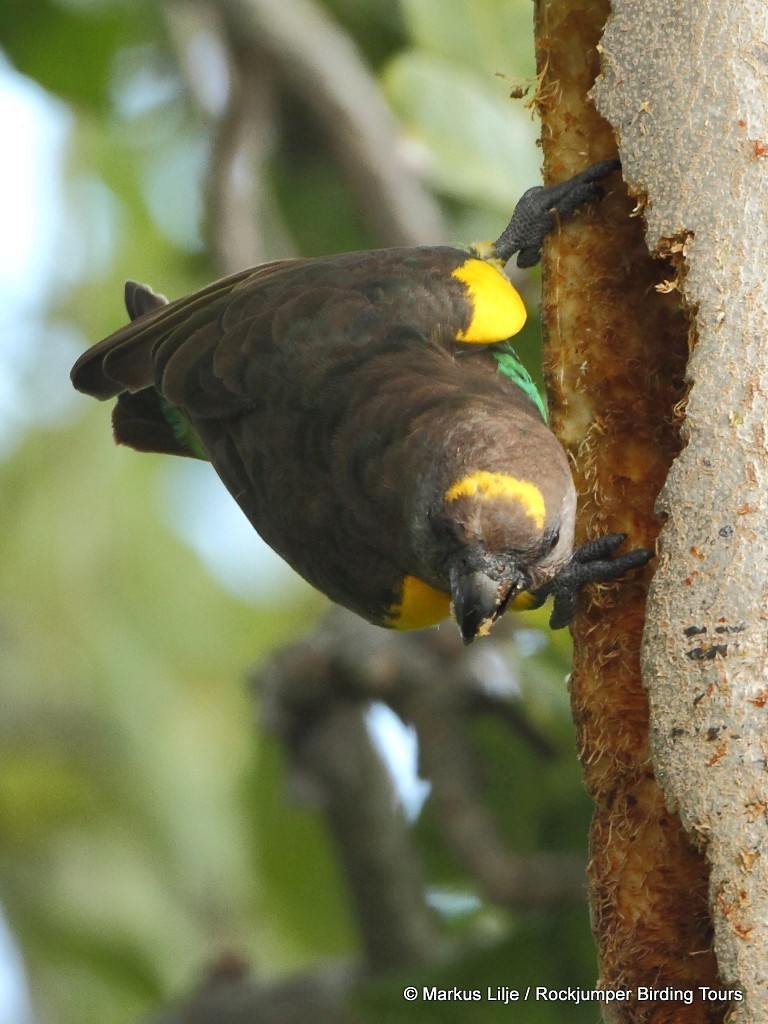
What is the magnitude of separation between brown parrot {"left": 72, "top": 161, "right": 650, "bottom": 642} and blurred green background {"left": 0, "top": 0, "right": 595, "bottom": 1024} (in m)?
1.37

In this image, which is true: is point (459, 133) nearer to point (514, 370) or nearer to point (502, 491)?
point (514, 370)

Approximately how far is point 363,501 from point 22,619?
4351 mm

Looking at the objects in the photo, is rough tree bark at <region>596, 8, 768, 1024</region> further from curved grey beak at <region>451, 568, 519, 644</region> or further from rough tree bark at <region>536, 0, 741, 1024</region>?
curved grey beak at <region>451, 568, 519, 644</region>

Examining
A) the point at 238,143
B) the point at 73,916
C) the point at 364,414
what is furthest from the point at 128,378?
the point at 73,916

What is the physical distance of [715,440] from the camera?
2582 millimetres

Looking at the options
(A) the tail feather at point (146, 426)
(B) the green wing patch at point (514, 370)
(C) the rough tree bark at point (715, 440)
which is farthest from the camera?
(A) the tail feather at point (146, 426)

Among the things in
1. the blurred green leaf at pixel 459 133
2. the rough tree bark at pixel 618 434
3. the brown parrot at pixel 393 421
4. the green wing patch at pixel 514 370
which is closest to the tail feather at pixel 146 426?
A: the brown parrot at pixel 393 421

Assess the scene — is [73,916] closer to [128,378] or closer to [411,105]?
[128,378]

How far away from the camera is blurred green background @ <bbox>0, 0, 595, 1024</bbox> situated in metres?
5.67

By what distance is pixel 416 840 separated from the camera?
208 inches

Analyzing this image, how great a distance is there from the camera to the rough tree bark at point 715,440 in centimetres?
238

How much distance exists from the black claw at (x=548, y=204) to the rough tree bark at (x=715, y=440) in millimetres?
300

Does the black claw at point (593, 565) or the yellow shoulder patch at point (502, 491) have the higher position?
the yellow shoulder patch at point (502, 491)

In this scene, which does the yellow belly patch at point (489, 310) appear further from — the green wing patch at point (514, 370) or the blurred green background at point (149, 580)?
the blurred green background at point (149, 580)
